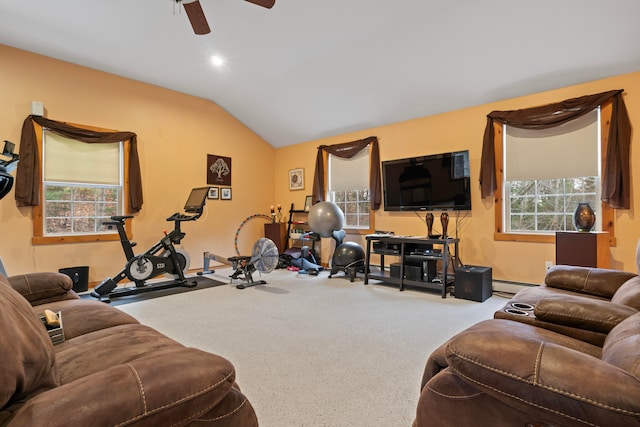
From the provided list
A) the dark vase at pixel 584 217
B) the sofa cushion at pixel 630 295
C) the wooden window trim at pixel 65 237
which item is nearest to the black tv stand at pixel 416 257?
the dark vase at pixel 584 217

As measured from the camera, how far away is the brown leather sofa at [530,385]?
31.3 inches

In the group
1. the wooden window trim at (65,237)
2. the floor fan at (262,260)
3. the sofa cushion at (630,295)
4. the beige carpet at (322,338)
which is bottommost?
the beige carpet at (322,338)

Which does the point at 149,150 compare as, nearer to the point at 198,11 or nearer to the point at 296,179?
the point at 296,179

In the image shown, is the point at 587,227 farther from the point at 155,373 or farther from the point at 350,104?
the point at 155,373

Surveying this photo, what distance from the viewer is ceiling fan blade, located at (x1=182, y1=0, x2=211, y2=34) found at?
301 centimetres

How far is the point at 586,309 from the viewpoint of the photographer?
1.54 meters

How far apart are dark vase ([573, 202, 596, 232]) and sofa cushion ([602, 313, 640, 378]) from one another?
276 cm

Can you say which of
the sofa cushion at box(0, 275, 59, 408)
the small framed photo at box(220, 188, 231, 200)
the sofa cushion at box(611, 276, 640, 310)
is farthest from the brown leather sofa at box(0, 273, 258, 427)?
the small framed photo at box(220, 188, 231, 200)

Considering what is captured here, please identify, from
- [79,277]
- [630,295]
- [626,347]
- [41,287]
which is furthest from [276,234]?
[626,347]

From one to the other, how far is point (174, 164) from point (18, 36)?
2520mm

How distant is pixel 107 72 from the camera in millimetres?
5078

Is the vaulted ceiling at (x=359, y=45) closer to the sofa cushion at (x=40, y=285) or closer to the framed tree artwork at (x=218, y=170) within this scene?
the framed tree artwork at (x=218, y=170)

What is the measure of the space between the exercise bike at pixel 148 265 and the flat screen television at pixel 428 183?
119 inches

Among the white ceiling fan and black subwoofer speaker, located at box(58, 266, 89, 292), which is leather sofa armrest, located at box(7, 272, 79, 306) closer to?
the white ceiling fan
